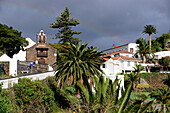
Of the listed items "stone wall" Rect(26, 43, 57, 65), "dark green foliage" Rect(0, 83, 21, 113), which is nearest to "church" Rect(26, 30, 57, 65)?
"stone wall" Rect(26, 43, 57, 65)

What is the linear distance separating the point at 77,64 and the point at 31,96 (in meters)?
8.43

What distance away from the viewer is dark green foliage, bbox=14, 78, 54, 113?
22719mm

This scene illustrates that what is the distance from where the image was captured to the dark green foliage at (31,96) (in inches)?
894

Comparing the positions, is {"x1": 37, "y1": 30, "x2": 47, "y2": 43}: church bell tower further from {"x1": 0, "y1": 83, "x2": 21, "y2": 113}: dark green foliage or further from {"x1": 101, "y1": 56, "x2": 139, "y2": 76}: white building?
{"x1": 0, "y1": 83, "x2": 21, "y2": 113}: dark green foliage

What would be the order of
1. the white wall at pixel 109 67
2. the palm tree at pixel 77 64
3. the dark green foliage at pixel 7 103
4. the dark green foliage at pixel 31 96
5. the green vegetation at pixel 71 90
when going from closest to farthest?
1. the green vegetation at pixel 71 90
2. the dark green foliage at pixel 7 103
3. the dark green foliage at pixel 31 96
4. the palm tree at pixel 77 64
5. the white wall at pixel 109 67

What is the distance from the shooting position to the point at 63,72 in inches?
1151

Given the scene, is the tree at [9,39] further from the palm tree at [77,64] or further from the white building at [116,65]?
the white building at [116,65]

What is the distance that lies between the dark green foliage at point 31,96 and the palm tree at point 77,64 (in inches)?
142

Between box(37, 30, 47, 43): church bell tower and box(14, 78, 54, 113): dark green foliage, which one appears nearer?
box(14, 78, 54, 113): dark green foliage

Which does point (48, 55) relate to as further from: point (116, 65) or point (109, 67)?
point (116, 65)

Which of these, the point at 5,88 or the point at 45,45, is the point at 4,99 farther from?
the point at 45,45

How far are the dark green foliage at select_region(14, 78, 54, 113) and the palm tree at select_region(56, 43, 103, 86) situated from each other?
3.60 metres

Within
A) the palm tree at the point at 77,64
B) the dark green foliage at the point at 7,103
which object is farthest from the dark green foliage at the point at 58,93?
the dark green foliage at the point at 7,103

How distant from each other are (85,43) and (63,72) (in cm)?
594
